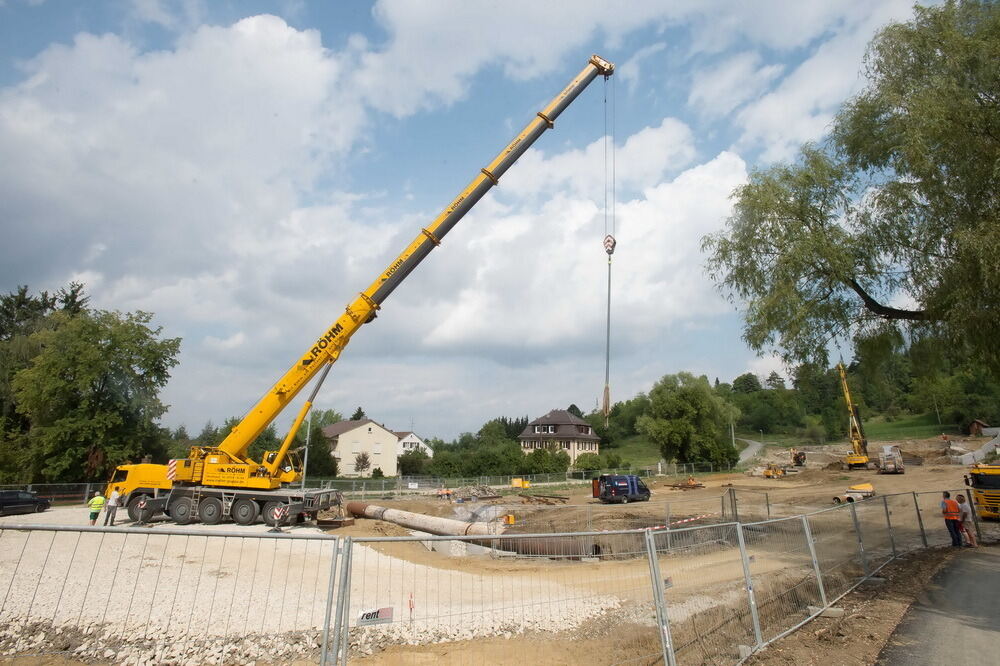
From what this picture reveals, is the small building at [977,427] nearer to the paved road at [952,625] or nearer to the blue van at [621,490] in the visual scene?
the blue van at [621,490]

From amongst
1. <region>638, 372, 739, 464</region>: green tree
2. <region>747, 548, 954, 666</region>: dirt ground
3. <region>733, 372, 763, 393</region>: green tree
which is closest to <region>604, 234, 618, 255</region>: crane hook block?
<region>747, 548, 954, 666</region>: dirt ground

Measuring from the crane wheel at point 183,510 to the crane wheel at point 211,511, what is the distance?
1.29 feet

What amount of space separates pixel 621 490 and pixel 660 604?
26984 mm

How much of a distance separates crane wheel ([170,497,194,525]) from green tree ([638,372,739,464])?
49.0 metres

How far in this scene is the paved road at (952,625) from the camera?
6.18m

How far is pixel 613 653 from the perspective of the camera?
19.2 ft

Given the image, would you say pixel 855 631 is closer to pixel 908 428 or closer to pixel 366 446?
pixel 366 446

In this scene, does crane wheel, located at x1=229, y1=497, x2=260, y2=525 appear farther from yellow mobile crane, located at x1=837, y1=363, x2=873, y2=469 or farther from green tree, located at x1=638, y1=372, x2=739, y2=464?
green tree, located at x1=638, y1=372, x2=739, y2=464

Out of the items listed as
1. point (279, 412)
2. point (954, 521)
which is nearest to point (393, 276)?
point (279, 412)

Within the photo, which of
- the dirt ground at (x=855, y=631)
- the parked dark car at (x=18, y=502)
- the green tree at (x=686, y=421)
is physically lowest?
the dirt ground at (x=855, y=631)

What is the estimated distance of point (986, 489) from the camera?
17.2 m

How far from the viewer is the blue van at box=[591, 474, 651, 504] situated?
30.8 m

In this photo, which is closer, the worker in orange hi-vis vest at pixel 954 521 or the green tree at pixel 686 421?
the worker in orange hi-vis vest at pixel 954 521

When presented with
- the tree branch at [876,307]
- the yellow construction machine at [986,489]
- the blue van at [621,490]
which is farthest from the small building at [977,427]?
the tree branch at [876,307]
